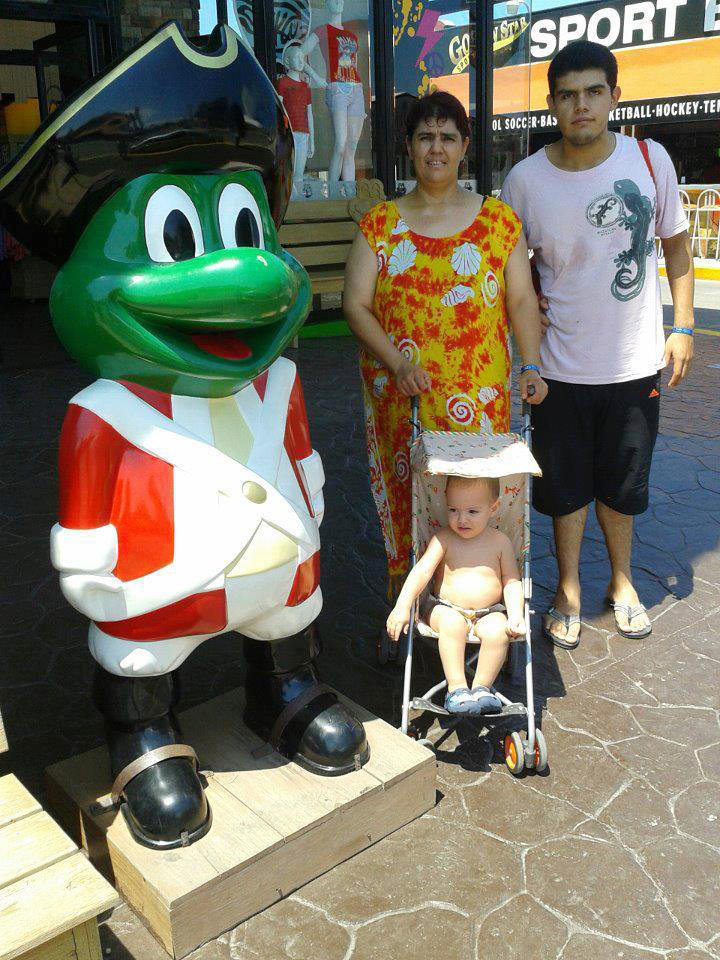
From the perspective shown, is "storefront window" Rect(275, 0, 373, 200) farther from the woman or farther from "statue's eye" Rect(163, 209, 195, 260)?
"statue's eye" Rect(163, 209, 195, 260)

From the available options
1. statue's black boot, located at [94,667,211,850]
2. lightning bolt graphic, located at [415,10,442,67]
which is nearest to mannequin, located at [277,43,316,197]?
lightning bolt graphic, located at [415,10,442,67]

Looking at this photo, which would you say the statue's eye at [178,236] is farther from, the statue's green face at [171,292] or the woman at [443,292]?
the woman at [443,292]

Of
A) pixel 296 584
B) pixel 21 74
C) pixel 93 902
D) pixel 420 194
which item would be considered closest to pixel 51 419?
pixel 420 194

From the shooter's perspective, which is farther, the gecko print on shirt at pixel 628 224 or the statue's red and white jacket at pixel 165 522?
the gecko print on shirt at pixel 628 224

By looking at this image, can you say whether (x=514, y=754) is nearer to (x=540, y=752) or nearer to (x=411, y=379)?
(x=540, y=752)

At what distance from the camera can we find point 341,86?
895cm

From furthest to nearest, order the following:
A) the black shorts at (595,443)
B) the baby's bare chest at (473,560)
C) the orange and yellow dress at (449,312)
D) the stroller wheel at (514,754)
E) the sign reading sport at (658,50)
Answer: the sign reading sport at (658,50) < the black shorts at (595,443) < the orange and yellow dress at (449,312) < the baby's bare chest at (473,560) < the stroller wheel at (514,754)

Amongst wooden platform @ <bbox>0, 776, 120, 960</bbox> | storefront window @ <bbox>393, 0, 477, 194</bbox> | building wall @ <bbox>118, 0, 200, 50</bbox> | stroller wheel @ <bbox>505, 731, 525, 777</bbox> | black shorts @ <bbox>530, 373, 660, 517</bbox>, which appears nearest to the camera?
wooden platform @ <bbox>0, 776, 120, 960</bbox>

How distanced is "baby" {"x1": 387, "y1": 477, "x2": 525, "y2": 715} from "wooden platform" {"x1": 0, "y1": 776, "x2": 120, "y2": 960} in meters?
1.24

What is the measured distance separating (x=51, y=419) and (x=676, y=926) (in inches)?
236

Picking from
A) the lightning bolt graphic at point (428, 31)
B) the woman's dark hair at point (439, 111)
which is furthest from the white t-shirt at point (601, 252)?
the lightning bolt graphic at point (428, 31)

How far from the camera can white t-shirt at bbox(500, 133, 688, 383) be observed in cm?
337

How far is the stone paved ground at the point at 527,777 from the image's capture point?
2328 mm

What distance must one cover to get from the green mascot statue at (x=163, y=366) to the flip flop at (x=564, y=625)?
1672 mm
